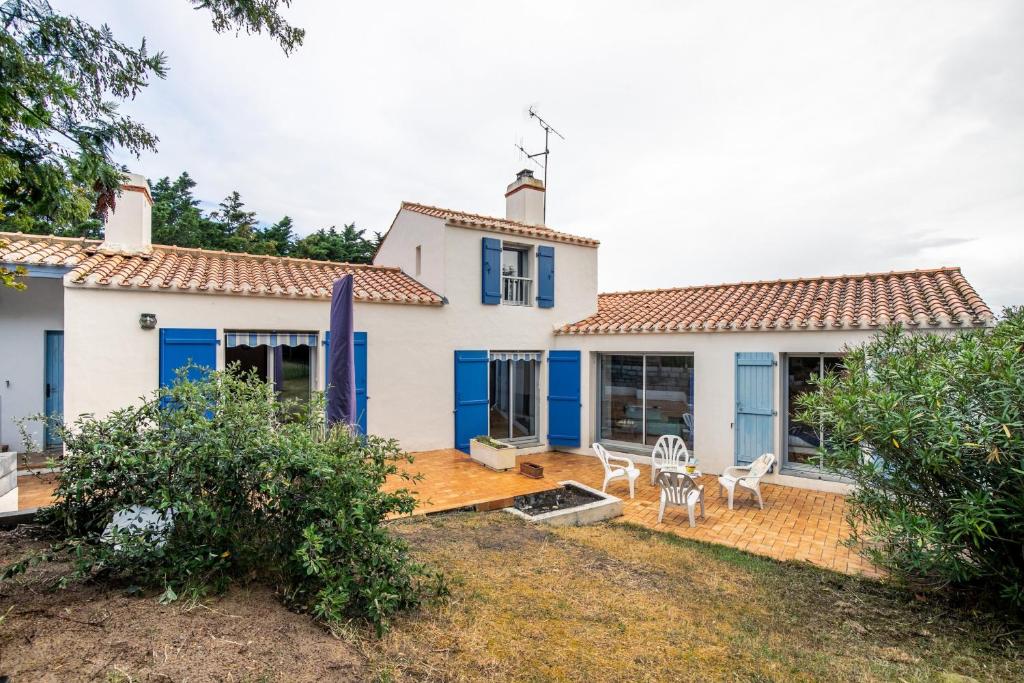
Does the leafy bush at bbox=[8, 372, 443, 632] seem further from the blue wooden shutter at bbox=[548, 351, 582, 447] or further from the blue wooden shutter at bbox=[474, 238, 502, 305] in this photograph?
the blue wooden shutter at bbox=[548, 351, 582, 447]

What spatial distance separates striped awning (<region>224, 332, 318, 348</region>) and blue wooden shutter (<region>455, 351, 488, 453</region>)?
411 cm

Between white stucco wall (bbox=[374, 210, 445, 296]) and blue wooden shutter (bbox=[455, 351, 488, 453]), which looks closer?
blue wooden shutter (bbox=[455, 351, 488, 453])

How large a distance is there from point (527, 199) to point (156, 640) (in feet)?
52.8

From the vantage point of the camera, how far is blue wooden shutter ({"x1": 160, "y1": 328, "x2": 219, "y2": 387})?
10.2 m

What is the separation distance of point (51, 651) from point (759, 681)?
17.6ft

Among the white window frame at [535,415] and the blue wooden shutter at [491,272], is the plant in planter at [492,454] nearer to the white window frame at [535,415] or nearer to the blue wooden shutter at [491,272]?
the white window frame at [535,415]

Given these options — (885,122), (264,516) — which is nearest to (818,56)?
(885,122)

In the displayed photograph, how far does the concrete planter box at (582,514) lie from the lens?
8.31 meters

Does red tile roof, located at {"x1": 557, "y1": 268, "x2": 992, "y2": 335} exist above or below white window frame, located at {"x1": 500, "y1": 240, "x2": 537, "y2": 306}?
below

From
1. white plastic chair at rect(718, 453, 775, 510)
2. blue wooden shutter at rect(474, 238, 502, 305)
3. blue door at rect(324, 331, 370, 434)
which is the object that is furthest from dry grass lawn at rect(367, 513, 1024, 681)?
blue wooden shutter at rect(474, 238, 502, 305)

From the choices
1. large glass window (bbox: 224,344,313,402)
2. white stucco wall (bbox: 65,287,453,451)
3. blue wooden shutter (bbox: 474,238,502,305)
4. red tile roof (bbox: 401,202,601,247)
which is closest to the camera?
white stucco wall (bbox: 65,287,453,451)

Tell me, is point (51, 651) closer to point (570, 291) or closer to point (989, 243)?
point (570, 291)

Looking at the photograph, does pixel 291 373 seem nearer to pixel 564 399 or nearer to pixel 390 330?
pixel 390 330

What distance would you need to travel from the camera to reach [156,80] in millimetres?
5777
